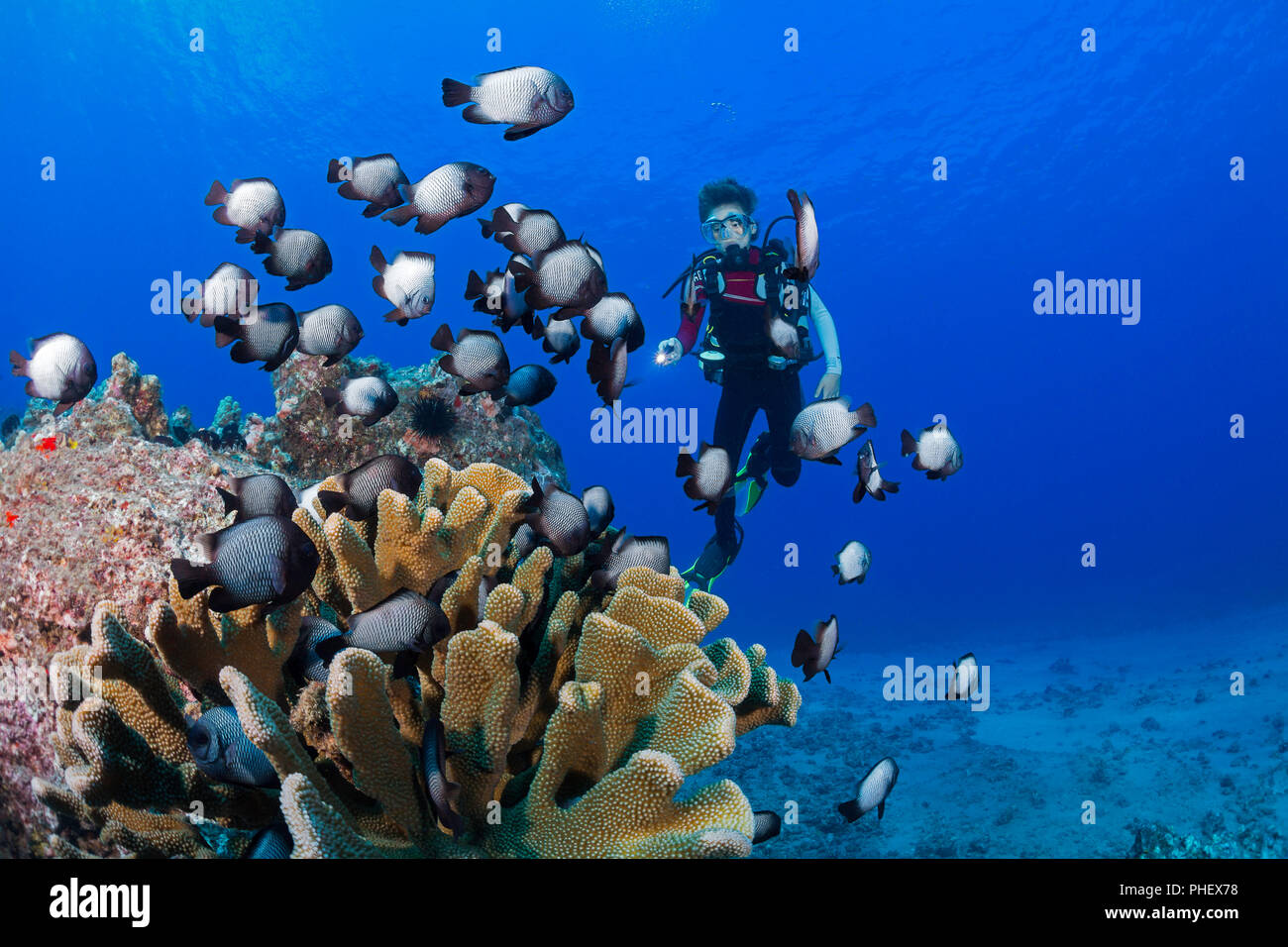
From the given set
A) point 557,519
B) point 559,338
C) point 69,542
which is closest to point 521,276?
point 559,338

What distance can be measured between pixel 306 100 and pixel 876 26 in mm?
35446

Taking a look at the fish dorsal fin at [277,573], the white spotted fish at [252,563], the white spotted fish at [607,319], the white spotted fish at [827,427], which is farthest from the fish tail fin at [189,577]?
the white spotted fish at [827,427]

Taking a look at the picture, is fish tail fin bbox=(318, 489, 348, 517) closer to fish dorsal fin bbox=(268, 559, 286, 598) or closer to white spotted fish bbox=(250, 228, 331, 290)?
fish dorsal fin bbox=(268, 559, 286, 598)

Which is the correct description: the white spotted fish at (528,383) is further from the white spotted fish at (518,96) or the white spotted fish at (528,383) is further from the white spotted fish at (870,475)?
the white spotted fish at (870,475)

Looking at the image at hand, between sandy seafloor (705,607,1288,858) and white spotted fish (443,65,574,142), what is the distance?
19.6 ft

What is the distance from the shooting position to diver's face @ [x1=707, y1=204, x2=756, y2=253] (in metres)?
9.38

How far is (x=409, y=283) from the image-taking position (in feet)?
13.9

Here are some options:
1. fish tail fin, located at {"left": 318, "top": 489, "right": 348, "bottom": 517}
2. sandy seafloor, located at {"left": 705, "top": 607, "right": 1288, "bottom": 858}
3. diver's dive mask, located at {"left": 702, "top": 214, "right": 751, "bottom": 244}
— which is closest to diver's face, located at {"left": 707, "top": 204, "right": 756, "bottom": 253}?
diver's dive mask, located at {"left": 702, "top": 214, "right": 751, "bottom": 244}

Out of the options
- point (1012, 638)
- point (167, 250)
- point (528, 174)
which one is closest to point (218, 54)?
point (528, 174)

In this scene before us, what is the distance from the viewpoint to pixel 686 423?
24.6ft

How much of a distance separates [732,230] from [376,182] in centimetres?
623

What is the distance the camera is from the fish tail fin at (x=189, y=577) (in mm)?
1926

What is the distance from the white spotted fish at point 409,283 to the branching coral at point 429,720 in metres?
1.93

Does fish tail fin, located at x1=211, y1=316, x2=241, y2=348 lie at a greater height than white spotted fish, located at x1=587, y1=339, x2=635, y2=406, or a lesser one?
greater
